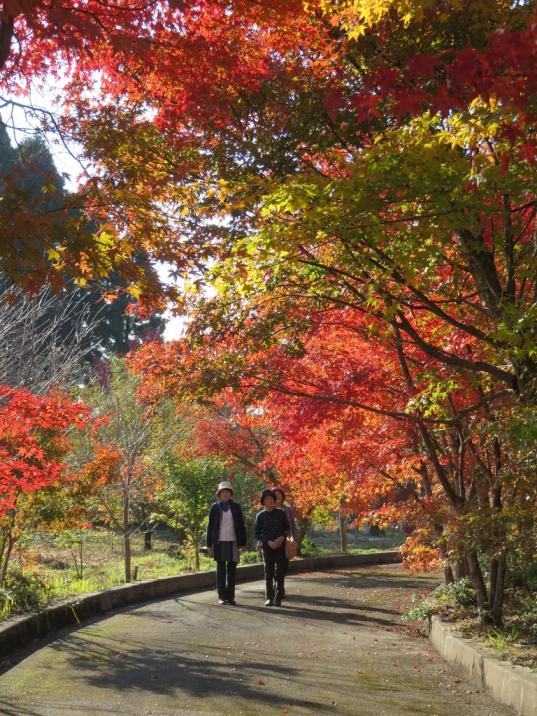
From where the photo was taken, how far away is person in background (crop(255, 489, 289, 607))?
10.9m

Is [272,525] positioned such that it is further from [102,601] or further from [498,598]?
[498,598]

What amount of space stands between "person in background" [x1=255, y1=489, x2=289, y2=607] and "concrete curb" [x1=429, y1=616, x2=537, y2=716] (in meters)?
3.43

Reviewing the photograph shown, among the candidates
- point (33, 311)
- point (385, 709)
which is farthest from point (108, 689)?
point (33, 311)

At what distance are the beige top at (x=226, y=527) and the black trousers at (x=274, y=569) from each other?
1.62ft

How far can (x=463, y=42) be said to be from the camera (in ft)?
21.6

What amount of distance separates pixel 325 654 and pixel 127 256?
4.19 metres

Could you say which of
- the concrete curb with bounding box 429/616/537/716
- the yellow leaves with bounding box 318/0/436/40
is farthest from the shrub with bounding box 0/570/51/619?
the yellow leaves with bounding box 318/0/436/40

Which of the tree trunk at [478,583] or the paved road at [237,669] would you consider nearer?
the paved road at [237,669]

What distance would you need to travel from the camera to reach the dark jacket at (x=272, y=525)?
11.0m

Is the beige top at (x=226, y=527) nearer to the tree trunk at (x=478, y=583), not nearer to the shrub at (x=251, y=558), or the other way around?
the tree trunk at (x=478, y=583)

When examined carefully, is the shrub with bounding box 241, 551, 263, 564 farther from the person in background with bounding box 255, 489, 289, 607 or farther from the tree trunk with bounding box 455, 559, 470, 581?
the tree trunk with bounding box 455, 559, 470, 581

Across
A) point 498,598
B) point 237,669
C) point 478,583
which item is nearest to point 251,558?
point 478,583

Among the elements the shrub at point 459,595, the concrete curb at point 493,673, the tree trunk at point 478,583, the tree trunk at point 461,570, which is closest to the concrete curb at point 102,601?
the tree trunk at point 461,570

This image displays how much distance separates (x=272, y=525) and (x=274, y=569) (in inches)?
26.9
